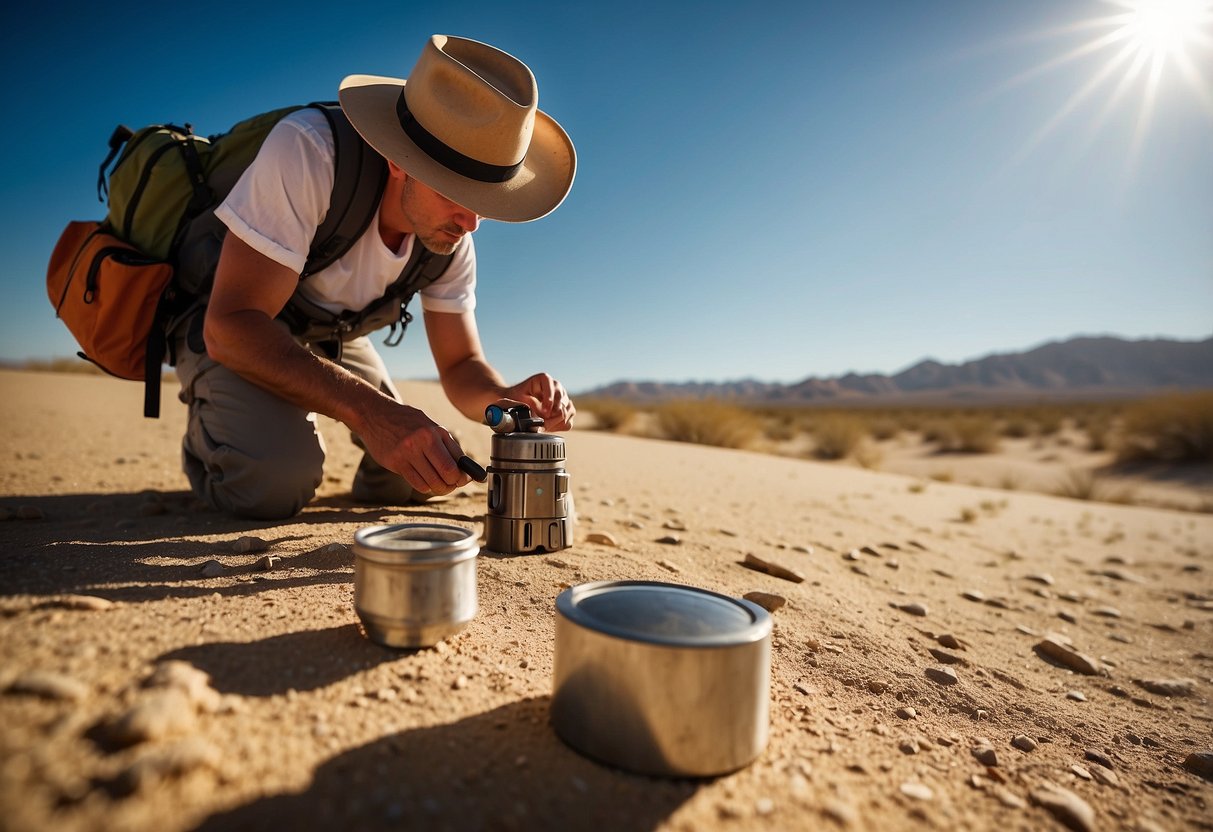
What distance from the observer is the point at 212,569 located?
2.00 m

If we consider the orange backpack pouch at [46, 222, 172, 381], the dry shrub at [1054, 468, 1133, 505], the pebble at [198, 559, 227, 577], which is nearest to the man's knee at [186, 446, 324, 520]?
the orange backpack pouch at [46, 222, 172, 381]

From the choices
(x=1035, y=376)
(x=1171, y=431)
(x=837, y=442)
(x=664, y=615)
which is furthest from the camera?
(x=1035, y=376)

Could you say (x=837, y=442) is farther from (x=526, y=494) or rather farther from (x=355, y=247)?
(x=355, y=247)

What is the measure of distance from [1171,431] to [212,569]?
55.2 feet

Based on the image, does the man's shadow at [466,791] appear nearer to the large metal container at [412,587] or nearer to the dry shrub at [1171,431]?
the large metal container at [412,587]

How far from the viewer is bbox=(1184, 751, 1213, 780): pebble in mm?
1771

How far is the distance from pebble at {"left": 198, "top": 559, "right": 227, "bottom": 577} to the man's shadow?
1069 millimetres

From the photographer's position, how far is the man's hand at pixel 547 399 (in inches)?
113

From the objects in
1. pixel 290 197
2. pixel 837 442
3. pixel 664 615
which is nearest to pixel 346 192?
pixel 290 197

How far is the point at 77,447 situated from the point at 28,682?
15.4 feet

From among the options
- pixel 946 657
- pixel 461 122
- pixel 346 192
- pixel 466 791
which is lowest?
pixel 946 657

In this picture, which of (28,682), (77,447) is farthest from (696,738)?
(77,447)

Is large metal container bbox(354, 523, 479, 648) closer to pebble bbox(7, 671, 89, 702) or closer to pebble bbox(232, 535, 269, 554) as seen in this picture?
pebble bbox(7, 671, 89, 702)

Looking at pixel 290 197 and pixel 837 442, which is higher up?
pixel 290 197
